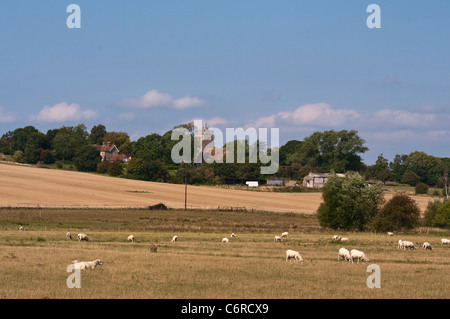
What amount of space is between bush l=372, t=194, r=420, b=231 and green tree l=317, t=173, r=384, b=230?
3767mm

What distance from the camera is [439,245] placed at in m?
49.5

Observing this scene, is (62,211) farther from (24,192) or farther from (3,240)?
(3,240)

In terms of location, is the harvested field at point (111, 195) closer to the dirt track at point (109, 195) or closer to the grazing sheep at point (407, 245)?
the dirt track at point (109, 195)

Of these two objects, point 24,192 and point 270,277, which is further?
point 24,192

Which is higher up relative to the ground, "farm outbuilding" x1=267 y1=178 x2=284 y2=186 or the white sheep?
"farm outbuilding" x1=267 y1=178 x2=284 y2=186

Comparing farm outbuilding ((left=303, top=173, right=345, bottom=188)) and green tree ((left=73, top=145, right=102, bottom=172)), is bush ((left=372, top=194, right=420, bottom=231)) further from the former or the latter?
green tree ((left=73, top=145, right=102, bottom=172))

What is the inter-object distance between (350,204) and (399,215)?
7.76 m

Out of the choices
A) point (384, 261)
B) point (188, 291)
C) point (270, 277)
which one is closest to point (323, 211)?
point (384, 261)

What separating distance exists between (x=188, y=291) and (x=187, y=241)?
24484 mm

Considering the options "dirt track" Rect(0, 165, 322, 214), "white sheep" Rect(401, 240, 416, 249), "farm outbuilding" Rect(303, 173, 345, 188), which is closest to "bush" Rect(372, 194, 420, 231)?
"dirt track" Rect(0, 165, 322, 214)

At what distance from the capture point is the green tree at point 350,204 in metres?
75.7

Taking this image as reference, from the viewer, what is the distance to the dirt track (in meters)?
102

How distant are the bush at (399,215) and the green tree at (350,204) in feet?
12.4

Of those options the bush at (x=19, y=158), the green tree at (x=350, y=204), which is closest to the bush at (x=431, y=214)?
the green tree at (x=350, y=204)
